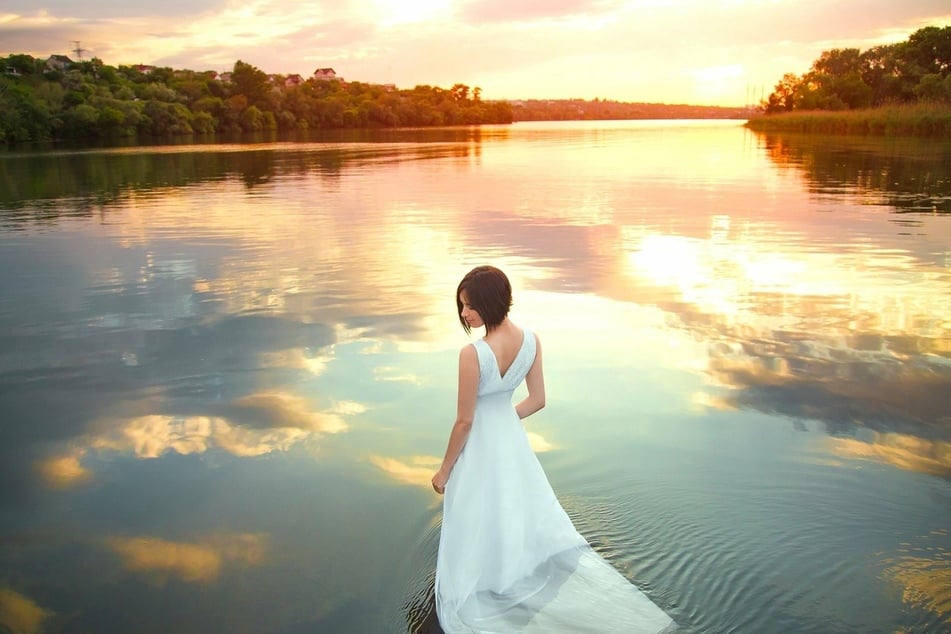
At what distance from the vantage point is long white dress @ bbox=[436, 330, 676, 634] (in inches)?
149

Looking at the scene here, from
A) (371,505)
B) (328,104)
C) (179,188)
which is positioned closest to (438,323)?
(371,505)

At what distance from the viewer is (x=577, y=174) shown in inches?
A: 1297

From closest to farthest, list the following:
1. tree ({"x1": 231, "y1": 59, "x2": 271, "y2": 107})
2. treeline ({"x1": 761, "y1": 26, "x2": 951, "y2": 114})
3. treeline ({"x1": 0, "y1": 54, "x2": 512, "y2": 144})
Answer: treeline ({"x1": 0, "y1": 54, "x2": 512, "y2": 144}) → treeline ({"x1": 761, "y1": 26, "x2": 951, "y2": 114}) → tree ({"x1": 231, "y1": 59, "x2": 271, "y2": 107})

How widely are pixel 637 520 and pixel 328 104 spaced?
14054 centimetres

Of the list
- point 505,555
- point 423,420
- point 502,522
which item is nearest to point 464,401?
point 502,522

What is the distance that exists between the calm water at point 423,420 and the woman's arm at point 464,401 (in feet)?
3.36

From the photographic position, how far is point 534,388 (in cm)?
404

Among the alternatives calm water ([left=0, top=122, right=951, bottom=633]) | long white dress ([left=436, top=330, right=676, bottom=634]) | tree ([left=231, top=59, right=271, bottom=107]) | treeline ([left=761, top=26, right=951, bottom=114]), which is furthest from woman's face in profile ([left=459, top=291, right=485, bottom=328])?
tree ([left=231, top=59, right=271, bottom=107])

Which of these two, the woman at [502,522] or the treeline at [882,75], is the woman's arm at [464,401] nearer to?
the woman at [502,522]

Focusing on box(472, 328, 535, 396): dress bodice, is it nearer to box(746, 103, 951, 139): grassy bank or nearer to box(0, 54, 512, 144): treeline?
box(746, 103, 951, 139): grassy bank

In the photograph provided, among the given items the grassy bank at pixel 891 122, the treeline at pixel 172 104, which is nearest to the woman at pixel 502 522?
the grassy bank at pixel 891 122

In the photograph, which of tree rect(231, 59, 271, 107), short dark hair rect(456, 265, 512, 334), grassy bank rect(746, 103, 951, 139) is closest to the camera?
short dark hair rect(456, 265, 512, 334)

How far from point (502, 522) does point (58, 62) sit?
141 m

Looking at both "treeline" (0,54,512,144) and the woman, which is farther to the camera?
"treeline" (0,54,512,144)
